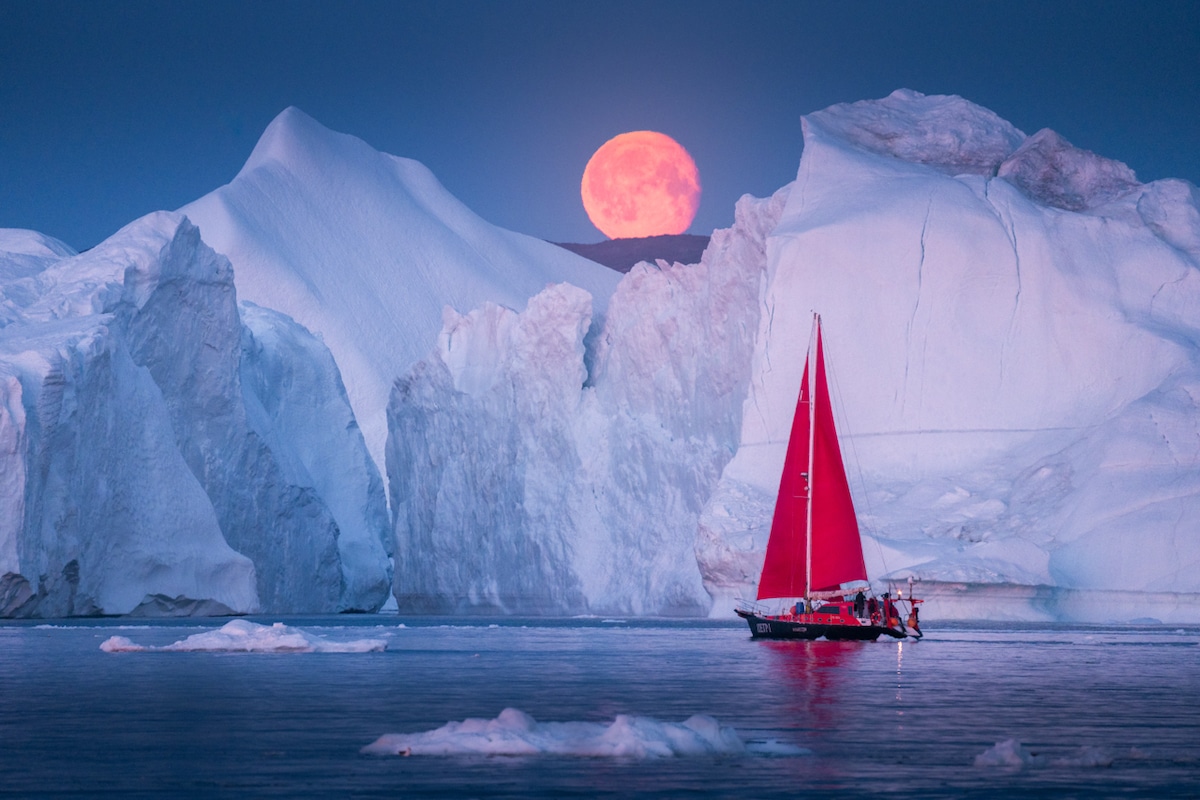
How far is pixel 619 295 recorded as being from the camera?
50875 mm

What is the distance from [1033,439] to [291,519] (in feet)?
81.4

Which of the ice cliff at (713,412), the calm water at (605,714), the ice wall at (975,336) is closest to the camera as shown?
the calm water at (605,714)

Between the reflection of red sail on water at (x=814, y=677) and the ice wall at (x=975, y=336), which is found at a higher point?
the ice wall at (x=975, y=336)

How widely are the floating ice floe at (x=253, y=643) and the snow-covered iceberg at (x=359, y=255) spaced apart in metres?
60.7

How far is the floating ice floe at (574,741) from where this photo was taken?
9914mm

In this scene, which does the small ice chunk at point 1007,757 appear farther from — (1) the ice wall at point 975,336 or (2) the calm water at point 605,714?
(1) the ice wall at point 975,336

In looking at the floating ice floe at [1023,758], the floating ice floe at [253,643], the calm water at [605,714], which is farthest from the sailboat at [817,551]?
the floating ice floe at [1023,758]

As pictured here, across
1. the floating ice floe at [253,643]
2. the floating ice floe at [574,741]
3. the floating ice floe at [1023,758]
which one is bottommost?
the floating ice floe at [1023,758]

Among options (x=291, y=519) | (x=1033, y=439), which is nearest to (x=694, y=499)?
(x=1033, y=439)

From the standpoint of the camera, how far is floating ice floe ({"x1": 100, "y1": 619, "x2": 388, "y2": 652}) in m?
24.5

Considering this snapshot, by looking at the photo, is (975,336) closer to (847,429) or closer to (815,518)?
(847,429)

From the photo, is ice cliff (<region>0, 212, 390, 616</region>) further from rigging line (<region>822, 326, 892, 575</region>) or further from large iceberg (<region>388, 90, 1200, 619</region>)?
rigging line (<region>822, 326, 892, 575</region>)

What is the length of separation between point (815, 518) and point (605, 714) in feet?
59.7

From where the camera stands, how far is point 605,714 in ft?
42.0
